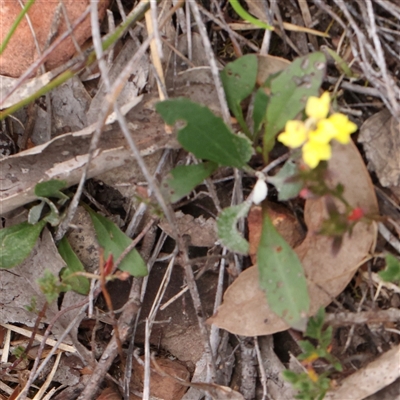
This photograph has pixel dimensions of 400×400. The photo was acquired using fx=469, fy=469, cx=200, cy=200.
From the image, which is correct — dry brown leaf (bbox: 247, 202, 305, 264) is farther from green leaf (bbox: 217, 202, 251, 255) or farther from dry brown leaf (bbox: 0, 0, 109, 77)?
dry brown leaf (bbox: 0, 0, 109, 77)

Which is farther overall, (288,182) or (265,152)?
(265,152)

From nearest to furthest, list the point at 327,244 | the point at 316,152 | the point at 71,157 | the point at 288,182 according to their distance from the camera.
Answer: the point at 316,152
the point at 288,182
the point at 327,244
the point at 71,157

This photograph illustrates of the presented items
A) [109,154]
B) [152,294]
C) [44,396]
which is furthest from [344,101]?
[44,396]

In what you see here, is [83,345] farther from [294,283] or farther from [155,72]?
[155,72]

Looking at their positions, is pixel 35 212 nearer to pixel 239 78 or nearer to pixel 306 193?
pixel 239 78

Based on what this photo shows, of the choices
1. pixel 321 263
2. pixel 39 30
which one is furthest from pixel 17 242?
pixel 321 263

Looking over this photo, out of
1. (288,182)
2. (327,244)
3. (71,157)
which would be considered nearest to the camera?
(288,182)

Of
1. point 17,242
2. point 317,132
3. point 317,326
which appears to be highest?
point 317,132
